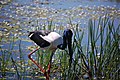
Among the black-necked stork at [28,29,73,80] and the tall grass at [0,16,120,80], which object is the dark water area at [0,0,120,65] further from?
the black-necked stork at [28,29,73,80]

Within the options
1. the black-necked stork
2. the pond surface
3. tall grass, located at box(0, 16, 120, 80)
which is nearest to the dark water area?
the pond surface

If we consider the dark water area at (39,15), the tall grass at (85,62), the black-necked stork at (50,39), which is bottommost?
the dark water area at (39,15)

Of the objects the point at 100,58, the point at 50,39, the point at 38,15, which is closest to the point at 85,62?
the point at 100,58

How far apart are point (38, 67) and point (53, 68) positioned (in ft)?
1.06

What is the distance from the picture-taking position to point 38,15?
11.2m

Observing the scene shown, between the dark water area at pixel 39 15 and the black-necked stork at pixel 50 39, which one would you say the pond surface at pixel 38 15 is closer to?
the dark water area at pixel 39 15

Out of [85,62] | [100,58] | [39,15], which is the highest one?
[100,58]

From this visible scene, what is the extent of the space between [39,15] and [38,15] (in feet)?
0.14

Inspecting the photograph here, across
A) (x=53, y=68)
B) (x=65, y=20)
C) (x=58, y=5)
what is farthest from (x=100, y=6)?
(x=53, y=68)

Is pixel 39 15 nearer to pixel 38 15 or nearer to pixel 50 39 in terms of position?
pixel 38 15

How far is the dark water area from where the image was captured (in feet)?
26.7

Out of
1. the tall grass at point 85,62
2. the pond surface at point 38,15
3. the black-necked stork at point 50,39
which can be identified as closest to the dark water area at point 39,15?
the pond surface at point 38,15

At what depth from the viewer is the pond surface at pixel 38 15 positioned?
802 cm

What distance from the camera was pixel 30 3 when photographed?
45.6 ft
